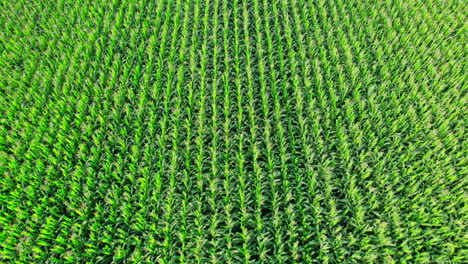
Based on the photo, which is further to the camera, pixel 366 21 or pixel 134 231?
pixel 366 21

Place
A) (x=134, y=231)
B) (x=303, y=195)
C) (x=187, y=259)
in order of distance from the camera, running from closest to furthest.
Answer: (x=187, y=259)
(x=134, y=231)
(x=303, y=195)

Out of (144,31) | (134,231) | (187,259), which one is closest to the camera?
(187,259)

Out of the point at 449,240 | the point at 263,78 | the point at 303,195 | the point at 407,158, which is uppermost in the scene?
the point at 263,78

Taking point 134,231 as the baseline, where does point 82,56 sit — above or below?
above

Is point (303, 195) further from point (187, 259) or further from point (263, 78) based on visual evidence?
point (263, 78)

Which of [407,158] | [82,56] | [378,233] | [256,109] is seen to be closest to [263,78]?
[256,109]

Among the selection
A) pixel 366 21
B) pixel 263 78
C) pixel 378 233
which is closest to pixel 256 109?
pixel 263 78
